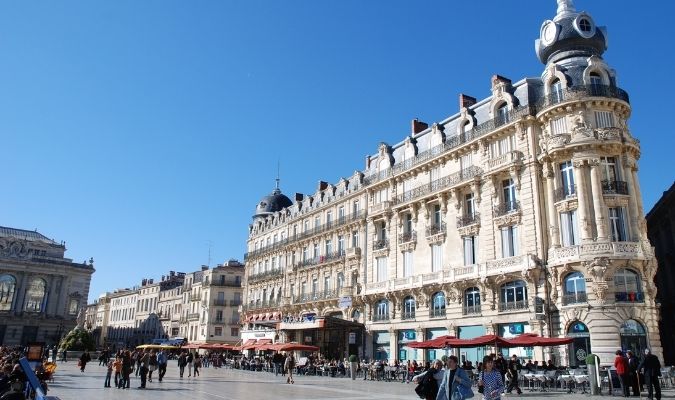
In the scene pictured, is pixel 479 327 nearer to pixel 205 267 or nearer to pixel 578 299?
pixel 578 299

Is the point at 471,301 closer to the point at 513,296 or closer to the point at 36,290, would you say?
the point at 513,296

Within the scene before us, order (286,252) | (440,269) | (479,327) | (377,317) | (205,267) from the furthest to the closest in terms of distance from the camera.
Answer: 1. (205,267)
2. (286,252)
3. (377,317)
4. (440,269)
5. (479,327)

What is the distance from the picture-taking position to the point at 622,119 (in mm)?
28406

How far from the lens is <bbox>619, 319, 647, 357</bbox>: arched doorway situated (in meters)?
24.7

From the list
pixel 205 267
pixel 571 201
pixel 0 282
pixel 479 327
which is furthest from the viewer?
pixel 205 267

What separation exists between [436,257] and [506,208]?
19.8 feet

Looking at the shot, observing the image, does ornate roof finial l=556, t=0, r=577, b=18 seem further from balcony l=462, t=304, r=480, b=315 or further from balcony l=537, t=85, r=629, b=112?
balcony l=462, t=304, r=480, b=315

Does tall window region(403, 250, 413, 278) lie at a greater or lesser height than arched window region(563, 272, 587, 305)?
greater

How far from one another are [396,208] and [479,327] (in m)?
10.8

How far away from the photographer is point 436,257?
34031mm

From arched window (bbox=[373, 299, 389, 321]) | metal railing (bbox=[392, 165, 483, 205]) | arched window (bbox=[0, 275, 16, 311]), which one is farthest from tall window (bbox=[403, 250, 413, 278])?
arched window (bbox=[0, 275, 16, 311])

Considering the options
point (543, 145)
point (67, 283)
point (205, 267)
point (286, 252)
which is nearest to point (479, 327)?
point (543, 145)

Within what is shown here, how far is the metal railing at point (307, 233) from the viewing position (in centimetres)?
4253

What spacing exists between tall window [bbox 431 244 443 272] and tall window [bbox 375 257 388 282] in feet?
15.7
